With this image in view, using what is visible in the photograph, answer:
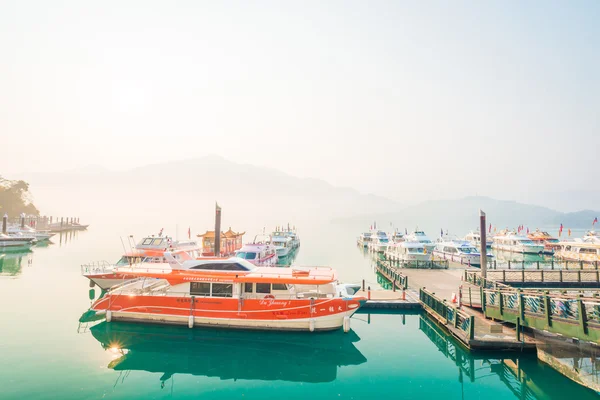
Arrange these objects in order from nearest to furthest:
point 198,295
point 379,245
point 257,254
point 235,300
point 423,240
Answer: point 235,300 < point 198,295 < point 257,254 < point 423,240 < point 379,245

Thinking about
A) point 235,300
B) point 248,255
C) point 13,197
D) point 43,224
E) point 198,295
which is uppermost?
point 13,197

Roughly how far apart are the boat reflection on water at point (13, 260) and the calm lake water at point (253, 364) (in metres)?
18.9

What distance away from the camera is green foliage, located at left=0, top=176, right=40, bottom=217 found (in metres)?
98.1

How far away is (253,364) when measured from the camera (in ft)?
51.8

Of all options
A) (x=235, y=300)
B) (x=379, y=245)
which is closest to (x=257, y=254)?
(x=235, y=300)

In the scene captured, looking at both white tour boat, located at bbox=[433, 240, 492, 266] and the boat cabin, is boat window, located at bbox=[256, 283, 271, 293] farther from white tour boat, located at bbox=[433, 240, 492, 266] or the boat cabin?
white tour boat, located at bbox=[433, 240, 492, 266]

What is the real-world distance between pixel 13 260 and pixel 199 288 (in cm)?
4037

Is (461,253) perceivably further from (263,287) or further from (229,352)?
(229,352)

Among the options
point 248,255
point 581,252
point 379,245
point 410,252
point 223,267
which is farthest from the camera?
point 379,245

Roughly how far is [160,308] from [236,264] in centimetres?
462

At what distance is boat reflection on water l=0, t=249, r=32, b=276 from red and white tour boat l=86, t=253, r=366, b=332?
2548 cm

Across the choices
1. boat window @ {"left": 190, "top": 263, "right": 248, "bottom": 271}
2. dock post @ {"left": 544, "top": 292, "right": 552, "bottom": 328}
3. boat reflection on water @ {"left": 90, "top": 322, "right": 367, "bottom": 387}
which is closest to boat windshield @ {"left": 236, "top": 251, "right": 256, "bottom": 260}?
boat window @ {"left": 190, "top": 263, "right": 248, "bottom": 271}

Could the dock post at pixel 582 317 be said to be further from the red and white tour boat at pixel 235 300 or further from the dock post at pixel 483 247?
the dock post at pixel 483 247

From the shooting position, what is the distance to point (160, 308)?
1945 cm
